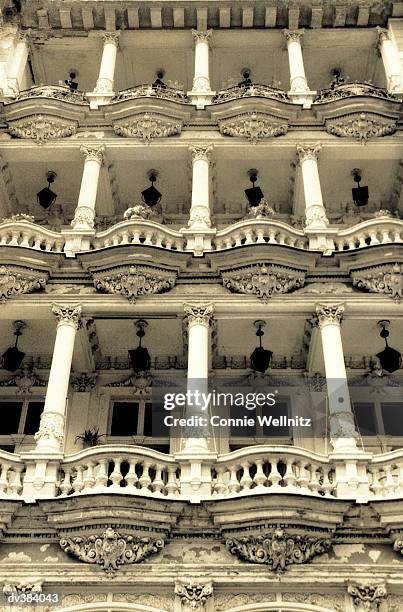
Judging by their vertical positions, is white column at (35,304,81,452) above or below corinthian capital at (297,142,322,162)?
below

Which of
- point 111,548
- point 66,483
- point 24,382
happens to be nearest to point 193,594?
point 111,548

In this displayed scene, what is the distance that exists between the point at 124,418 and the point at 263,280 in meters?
4.58

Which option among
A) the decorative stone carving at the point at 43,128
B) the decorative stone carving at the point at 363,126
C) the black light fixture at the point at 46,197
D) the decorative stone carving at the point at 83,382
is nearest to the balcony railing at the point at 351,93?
the decorative stone carving at the point at 363,126

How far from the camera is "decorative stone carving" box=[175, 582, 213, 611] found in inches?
471

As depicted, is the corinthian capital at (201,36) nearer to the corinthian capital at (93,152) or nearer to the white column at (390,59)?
the white column at (390,59)

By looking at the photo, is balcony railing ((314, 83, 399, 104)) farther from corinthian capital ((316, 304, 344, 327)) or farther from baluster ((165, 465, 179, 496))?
baluster ((165, 465, 179, 496))

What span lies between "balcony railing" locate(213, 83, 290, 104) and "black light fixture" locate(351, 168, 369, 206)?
264cm

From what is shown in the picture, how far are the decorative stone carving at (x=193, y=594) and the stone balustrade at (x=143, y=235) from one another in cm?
732

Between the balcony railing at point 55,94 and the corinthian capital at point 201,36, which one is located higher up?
the corinthian capital at point 201,36

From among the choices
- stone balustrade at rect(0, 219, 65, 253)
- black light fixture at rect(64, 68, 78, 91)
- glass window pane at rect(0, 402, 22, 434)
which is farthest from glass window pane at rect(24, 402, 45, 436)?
black light fixture at rect(64, 68, 78, 91)

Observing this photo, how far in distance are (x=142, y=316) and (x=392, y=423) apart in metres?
6.17

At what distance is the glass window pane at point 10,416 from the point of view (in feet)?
56.6

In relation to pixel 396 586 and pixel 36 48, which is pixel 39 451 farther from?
pixel 36 48

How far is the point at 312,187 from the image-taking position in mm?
18297
